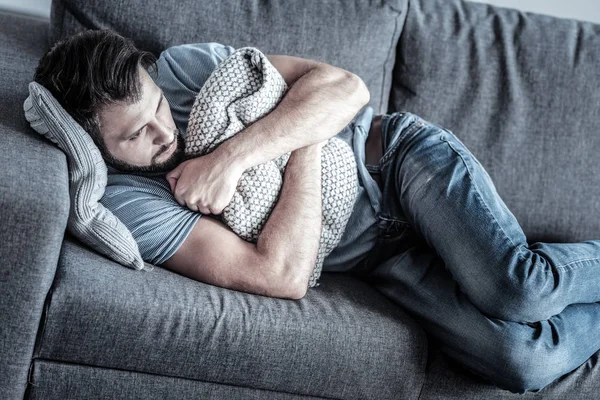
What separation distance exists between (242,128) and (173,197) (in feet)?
0.73

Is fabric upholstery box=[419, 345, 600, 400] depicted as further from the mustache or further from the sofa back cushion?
the mustache

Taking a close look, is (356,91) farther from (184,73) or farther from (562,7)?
(562,7)

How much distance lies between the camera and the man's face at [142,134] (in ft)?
5.17

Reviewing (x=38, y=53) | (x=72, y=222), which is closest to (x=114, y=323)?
(x=72, y=222)

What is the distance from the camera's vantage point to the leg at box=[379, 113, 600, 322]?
1576 mm

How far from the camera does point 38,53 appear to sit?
76.4 inches

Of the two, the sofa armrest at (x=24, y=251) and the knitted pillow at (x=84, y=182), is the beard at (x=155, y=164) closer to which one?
the knitted pillow at (x=84, y=182)

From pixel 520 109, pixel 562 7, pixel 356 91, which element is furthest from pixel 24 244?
pixel 562 7

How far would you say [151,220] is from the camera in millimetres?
1552

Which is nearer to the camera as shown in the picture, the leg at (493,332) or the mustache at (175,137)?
the leg at (493,332)

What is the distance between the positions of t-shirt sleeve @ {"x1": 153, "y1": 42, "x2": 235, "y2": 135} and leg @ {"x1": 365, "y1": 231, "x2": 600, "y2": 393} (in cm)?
64

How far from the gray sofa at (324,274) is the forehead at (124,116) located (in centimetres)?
13

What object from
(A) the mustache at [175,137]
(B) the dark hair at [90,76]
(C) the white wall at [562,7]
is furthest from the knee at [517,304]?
(C) the white wall at [562,7]

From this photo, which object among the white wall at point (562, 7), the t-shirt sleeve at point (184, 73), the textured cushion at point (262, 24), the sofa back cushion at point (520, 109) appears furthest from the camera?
the white wall at point (562, 7)
